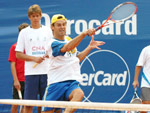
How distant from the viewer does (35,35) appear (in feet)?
22.1

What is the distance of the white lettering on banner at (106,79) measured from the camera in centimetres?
816

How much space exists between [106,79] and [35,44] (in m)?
1.94

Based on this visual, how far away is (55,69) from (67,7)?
8.12 ft

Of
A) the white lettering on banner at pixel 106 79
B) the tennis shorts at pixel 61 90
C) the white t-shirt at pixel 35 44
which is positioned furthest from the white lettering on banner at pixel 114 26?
the tennis shorts at pixel 61 90

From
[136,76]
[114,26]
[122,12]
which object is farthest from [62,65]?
[114,26]

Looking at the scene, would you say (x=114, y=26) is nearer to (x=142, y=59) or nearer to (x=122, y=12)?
(x=142, y=59)

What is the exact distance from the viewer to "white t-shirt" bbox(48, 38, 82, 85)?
594cm

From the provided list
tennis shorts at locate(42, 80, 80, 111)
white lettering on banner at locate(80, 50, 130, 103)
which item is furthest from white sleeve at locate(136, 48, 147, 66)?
tennis shorts at locate(42, 80, 80, 111)

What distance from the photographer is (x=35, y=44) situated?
670 cm

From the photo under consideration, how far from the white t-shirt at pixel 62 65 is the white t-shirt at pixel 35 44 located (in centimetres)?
67

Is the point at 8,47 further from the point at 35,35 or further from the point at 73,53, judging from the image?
the point at 73,53

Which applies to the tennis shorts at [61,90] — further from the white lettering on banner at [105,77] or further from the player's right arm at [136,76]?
the white lettering on banner at [105,77]

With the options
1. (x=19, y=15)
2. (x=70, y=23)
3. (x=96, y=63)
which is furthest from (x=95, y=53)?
(x=19, y=15)

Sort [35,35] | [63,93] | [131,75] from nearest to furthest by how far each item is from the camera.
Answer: [63,93], [35,35], [131,75]
